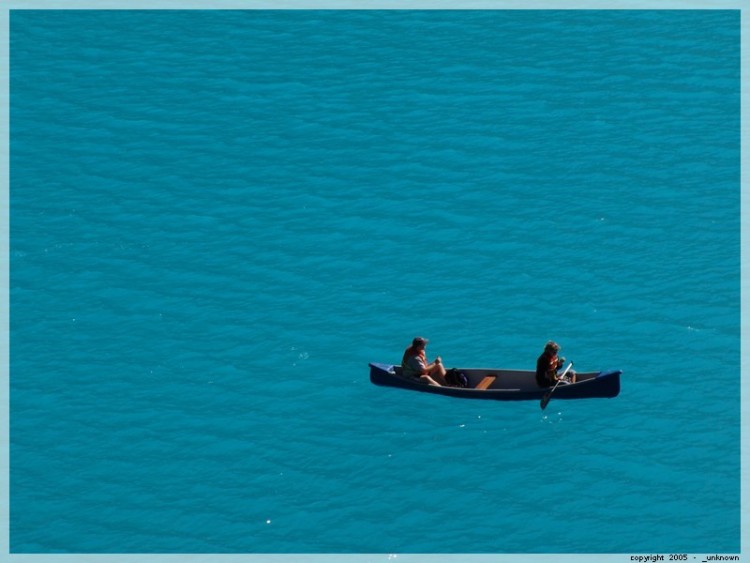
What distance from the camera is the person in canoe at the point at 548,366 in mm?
28641

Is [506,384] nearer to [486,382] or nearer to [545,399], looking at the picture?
[486,382]

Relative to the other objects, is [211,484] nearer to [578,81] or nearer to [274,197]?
[274,197]

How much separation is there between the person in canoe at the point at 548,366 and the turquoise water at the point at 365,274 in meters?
0.48

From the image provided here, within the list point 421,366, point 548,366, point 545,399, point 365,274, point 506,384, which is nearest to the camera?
point 545,399

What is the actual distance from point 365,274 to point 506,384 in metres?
5.09

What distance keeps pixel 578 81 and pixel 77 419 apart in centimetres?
1676

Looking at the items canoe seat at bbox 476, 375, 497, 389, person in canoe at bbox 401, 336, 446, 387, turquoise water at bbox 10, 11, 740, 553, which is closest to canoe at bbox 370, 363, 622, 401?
canoe seat at bbox 476, 375, 497, 389

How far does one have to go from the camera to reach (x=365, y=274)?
1305 inches

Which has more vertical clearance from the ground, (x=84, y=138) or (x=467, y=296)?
(x=84, y=138)

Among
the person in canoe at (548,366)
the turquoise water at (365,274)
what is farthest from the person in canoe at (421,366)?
the person in canoe at (548,366)

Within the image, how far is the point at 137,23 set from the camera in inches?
1642

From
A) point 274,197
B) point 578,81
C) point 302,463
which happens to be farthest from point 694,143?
point 302,463

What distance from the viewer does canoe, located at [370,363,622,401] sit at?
28.6 meters

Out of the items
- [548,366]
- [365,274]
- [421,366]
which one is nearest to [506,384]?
[548,366]
